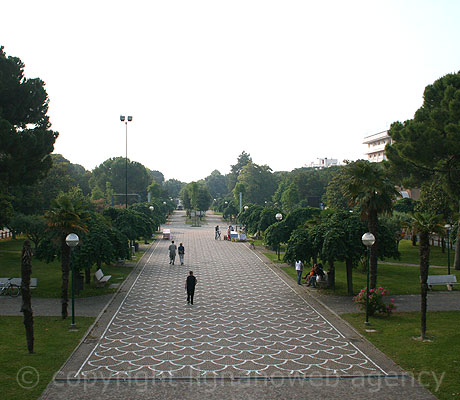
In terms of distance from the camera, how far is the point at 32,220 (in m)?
33.3

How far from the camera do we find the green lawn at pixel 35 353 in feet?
31.8

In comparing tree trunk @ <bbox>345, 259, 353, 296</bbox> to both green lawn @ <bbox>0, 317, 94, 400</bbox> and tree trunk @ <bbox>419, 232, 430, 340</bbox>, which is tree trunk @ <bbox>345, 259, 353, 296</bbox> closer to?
tree trunk @ <bbox>419, 232, 430, 340</bbox>

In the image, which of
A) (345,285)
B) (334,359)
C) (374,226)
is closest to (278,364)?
(334,359)

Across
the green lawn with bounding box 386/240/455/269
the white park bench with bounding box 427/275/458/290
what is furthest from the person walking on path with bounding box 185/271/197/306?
the green lawn with bounding box 386/240/455/269

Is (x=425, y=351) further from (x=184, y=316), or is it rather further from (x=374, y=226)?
(x=184, y=316)

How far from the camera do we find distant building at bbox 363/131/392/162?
296 feet

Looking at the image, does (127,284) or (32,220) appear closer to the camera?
(127,284)

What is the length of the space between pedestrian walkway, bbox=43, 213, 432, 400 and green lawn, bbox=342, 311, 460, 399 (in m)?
0.40

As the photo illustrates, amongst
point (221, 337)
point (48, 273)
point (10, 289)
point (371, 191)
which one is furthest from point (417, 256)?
point (10, 289)

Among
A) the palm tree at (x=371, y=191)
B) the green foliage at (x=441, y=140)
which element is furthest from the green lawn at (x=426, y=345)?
the green foliage at (x=441, y=140)

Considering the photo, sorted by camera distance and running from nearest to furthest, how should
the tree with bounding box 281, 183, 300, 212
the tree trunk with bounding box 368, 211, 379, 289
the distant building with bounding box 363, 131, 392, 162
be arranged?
the tree trunk with bounding box 368, 211, 379, 289 < the tree with bounding box 281, 183, 300, 212 < the distant building with bounding box 363, 131, 392, 162

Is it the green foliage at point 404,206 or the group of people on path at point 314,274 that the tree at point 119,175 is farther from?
the group of people on path at point 314,274

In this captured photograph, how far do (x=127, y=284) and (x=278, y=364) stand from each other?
12.9 m

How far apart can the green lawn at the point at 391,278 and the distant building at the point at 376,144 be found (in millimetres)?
65035
